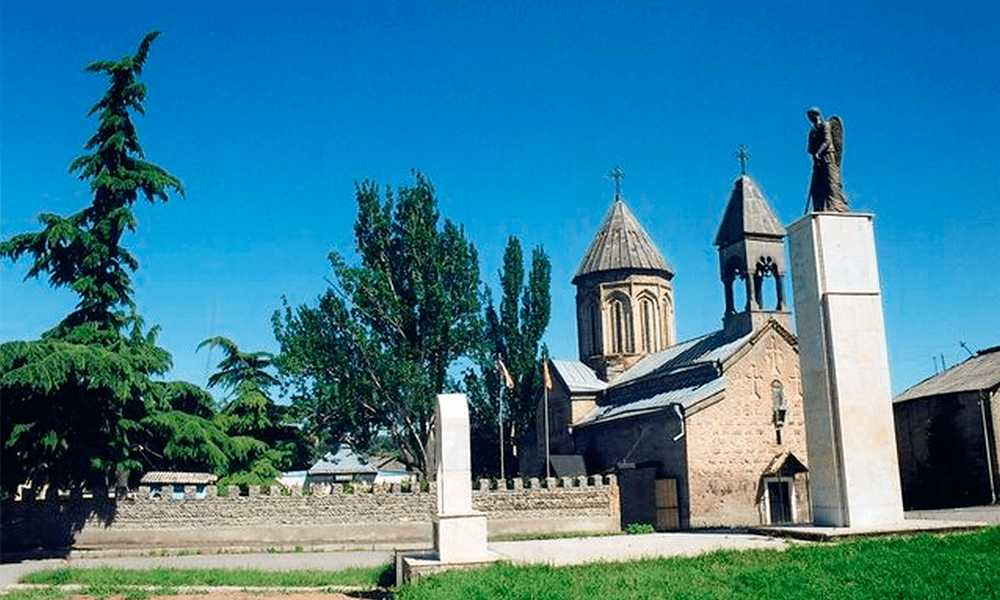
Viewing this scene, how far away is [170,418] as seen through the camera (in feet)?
83.6

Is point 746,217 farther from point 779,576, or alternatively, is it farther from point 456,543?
point 779,576

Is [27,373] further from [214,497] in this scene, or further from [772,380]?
[772,380]

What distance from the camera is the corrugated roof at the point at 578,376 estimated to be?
114 feet

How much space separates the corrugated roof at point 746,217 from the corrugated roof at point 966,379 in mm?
7469

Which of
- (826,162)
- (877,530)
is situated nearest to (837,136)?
(826,162)

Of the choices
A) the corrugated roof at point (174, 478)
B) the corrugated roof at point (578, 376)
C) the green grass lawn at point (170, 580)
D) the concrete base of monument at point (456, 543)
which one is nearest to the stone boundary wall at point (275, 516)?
the corrugated roof at point (174, 478)

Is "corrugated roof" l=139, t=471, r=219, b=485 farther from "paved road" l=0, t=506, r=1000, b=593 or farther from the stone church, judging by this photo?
the stone church

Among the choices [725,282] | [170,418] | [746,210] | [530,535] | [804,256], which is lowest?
[530,535]

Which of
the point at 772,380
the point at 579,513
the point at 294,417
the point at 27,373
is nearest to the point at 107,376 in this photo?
the point at 27,373

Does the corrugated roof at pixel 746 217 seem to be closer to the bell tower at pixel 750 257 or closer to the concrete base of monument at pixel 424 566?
the bell tower at pixel 750 257

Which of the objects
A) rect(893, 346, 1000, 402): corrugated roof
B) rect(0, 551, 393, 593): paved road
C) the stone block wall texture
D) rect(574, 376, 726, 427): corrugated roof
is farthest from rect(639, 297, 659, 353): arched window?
rect(0, 551, 393, 593): paved road

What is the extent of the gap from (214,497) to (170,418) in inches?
105

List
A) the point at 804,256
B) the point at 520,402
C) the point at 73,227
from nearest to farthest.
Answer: the point at 804,256 < the point at 73,227 < the point at 520,402

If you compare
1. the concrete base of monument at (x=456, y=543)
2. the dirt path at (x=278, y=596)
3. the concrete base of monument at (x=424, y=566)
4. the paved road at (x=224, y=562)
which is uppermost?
the concrete base of monument at (x=456, y=543)
